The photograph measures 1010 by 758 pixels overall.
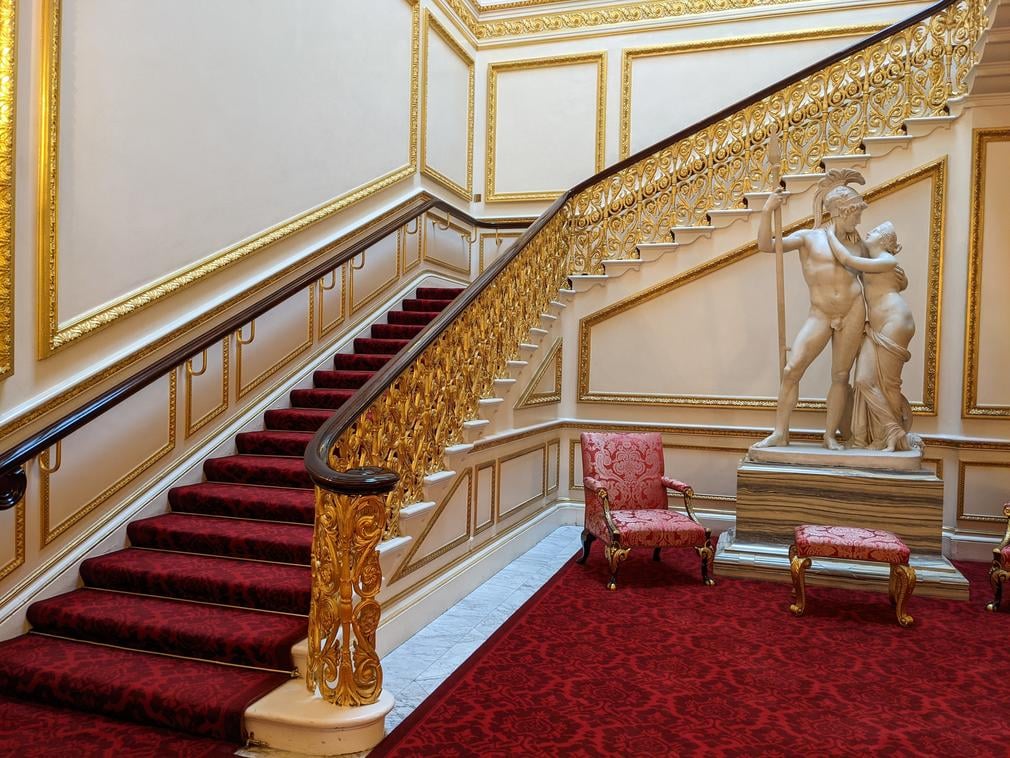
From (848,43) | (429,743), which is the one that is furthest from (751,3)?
(429,743)

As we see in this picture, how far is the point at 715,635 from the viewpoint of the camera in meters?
3.68

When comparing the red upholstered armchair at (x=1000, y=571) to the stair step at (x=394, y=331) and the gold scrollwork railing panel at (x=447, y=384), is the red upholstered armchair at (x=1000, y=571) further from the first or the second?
the stair step at (x=394, y=331)

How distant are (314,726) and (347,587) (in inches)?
17.9

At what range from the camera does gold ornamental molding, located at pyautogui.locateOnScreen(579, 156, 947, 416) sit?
17.7 ft

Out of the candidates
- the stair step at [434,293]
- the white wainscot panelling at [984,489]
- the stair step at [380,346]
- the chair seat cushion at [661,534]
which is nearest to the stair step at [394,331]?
the stair step at [380,346]

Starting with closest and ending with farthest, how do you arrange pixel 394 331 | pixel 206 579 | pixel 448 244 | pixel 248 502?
pixel 206 579 < pixel 248 502 < pixel 394 331 < pixel 448 244

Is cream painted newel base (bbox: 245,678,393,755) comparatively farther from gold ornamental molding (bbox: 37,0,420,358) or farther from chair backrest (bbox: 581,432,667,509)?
chair backrest (bbox: 581,432,667,509)

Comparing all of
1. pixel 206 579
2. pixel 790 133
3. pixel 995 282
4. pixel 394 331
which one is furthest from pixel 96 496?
pixel 995 282

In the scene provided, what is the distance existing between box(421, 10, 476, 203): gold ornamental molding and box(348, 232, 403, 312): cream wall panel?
3.29 feet

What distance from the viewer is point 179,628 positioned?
9.77 ft

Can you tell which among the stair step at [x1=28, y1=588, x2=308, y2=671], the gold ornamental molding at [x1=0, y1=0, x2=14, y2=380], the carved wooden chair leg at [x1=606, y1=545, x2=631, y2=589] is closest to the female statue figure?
the carved wooden chair leg at [x1=606, y1=545, x2=631, y2=589]

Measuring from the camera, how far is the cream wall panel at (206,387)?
4.18m

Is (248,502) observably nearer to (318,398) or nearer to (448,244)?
(318,398)

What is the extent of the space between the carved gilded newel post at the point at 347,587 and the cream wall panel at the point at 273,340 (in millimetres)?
2252
